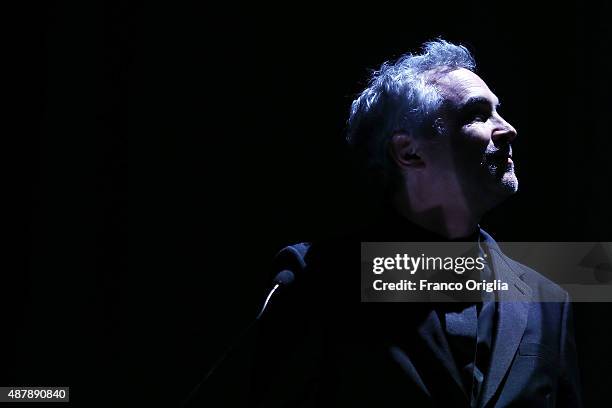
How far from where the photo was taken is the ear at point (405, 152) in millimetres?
1847

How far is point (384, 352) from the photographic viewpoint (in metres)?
1.57

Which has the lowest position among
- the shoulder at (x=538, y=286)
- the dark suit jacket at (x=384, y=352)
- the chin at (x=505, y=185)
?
the dark suit jacket at (x=384, y=352)

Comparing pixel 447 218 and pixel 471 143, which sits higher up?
pixel 471 143

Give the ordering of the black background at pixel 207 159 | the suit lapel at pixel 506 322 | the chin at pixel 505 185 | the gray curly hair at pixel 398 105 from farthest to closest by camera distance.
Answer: the black background at pixel 207 159
the gray curly hair at pixel 398 105
the chin at pixel 505 185
the suit lapel at pixel 506 322

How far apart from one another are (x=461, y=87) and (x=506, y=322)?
63cm

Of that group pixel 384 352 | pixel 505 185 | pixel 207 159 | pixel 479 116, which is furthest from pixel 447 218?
pixel 207 159

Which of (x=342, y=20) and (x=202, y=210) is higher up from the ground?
(x=342, y=20)

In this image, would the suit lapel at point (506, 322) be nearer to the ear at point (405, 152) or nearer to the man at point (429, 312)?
the man at point (429, 312)

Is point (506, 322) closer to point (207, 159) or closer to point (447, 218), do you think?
point (447, 218)

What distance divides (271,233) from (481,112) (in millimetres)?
860

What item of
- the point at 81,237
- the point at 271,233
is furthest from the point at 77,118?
the point at 271,233

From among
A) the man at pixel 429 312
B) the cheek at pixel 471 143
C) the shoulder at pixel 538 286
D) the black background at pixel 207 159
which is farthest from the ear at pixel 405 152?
the black background at pixel 207 159

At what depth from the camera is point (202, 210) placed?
2.26 metres

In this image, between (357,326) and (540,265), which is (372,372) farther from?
(540,265)
